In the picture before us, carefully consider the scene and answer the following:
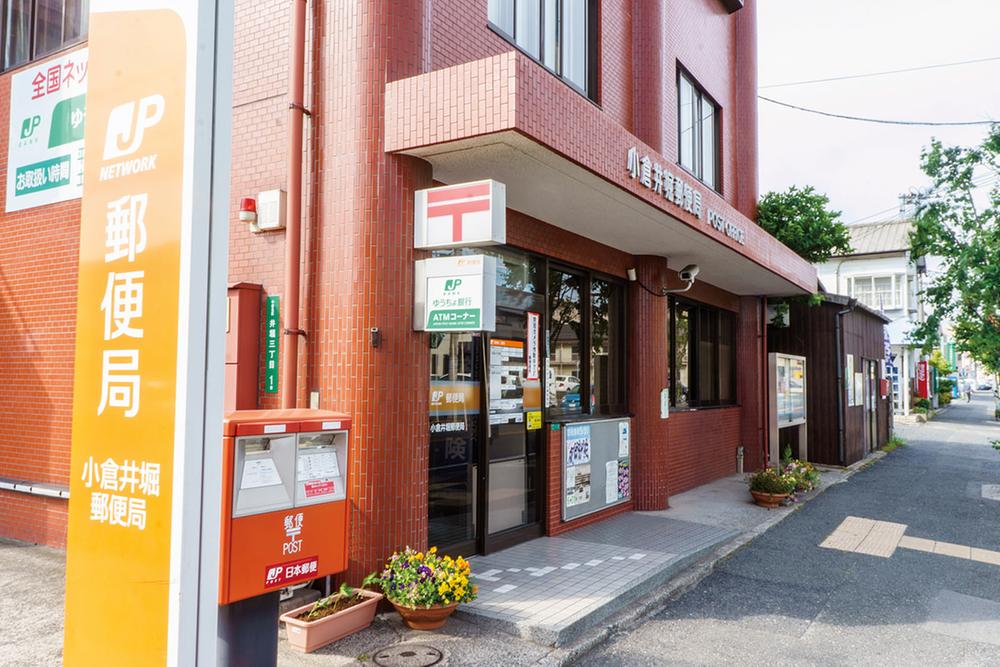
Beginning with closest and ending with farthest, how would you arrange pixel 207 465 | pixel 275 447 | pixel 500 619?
1. pixel 207 465
2. pixel 275 447
3. pixel 500 619

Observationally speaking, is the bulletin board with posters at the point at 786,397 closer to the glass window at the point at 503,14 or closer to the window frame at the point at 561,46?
the window frame at the point at 561,46

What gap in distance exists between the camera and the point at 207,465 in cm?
290

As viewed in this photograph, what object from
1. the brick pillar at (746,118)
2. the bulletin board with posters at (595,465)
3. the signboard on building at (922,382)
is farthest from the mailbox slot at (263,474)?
the signboard on building at (922,382)

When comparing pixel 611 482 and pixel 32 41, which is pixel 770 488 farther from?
pixel 32 41

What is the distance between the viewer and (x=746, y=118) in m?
13.4

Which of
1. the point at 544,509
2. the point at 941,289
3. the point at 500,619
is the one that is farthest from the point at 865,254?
the point at 500,619

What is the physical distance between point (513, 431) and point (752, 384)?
26.3ft

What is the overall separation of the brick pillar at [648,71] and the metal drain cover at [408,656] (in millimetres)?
7125

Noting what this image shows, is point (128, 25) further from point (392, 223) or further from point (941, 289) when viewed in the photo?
point (941, 289)

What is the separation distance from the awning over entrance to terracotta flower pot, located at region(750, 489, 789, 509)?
3.97 m

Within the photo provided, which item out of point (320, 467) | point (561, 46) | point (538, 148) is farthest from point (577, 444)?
point (561, 46)

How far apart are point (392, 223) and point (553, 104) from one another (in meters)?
1.58

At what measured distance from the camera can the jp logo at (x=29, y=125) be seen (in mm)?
7812

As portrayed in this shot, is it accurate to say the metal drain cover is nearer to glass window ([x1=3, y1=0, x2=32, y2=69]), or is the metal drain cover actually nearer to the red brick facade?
the red brick facade
